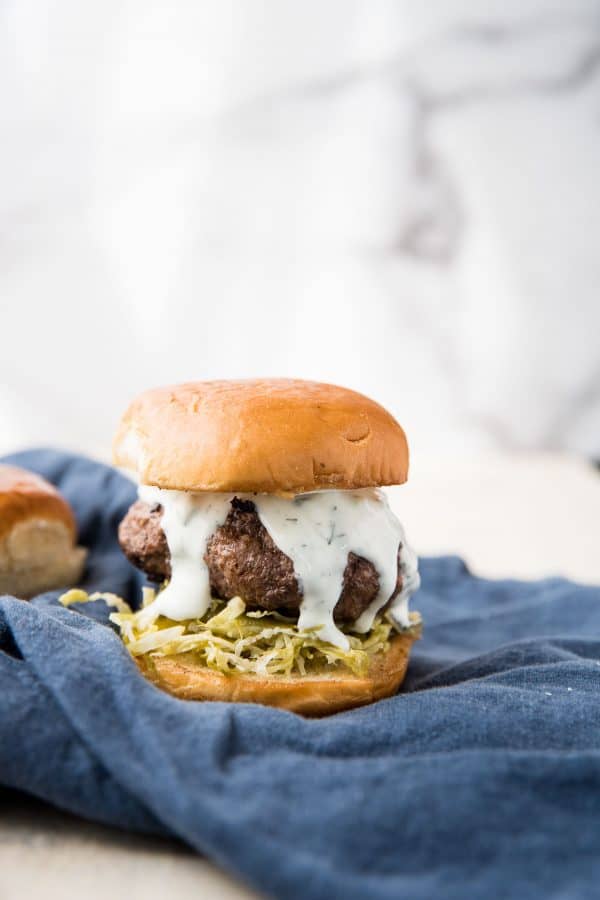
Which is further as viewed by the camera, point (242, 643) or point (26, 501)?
point (26, 501)

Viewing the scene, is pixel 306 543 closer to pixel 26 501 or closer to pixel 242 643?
pixel 242 643

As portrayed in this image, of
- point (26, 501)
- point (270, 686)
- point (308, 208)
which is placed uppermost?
point (308, 208)

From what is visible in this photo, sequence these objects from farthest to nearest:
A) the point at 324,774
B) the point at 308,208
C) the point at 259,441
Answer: the point at 308,208
the point at 259,441
the point at 324,774

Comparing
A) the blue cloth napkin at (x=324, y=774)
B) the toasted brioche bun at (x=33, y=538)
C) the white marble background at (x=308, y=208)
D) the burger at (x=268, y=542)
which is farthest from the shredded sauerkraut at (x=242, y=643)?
the white marble background at (x=308, y=208)

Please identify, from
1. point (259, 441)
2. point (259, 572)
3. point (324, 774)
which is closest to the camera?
point (324, 774)

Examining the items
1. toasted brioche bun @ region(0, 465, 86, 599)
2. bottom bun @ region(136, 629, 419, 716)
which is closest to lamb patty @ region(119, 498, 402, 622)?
bottom bun @ region(136, 629, 419, 716)

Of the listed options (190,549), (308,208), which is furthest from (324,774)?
(308,208)
